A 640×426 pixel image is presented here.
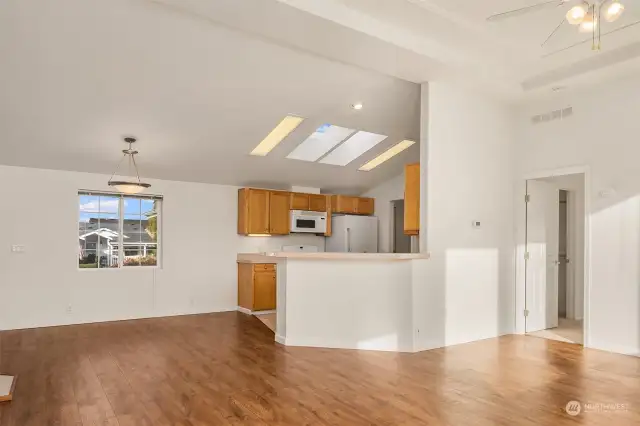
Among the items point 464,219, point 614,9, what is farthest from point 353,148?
point 614,9

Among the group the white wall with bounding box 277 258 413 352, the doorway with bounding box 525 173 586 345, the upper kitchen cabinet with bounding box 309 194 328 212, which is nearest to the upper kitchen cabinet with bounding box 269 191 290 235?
the upper kitchen cabinet with bounding box 309 194 328 212

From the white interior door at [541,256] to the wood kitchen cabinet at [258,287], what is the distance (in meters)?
4.05

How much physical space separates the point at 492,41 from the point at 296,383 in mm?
3936

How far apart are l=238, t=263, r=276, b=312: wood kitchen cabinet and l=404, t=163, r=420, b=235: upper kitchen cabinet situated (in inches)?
116

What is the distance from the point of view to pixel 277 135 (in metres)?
6.47

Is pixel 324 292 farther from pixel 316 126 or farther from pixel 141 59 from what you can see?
pixel 141 59

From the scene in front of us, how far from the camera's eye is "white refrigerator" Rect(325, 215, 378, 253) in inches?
329

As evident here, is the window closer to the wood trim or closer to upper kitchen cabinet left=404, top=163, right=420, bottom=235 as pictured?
the wood trim

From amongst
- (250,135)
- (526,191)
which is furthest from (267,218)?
(526,191)

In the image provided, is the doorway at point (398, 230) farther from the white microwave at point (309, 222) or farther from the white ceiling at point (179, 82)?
the white ceiling at point (179, 82)

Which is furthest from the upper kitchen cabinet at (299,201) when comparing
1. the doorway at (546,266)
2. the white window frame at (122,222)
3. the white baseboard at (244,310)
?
the doorway at (546,266)

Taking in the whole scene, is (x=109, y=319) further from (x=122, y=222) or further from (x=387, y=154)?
(x=387, y=154)

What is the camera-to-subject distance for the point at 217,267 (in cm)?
760

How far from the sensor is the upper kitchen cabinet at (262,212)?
7.61 meters
